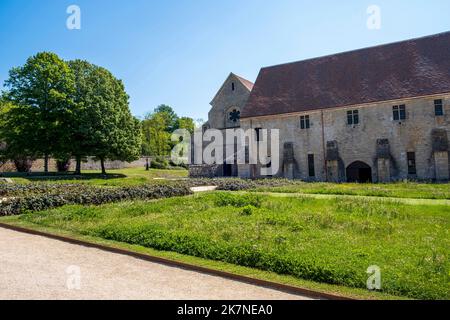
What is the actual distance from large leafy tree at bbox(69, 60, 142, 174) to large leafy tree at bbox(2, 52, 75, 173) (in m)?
1.50

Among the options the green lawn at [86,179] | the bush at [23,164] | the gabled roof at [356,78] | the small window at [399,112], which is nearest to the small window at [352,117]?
the gabled roof at [356,78]

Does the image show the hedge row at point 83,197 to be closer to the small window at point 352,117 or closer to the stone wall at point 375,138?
the stone wall at point 375,138

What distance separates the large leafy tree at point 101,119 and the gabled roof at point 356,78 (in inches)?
599

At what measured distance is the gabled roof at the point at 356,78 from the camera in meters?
30.5

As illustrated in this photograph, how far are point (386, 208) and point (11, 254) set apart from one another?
12.4 meters

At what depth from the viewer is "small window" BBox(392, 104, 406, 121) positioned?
30.7m

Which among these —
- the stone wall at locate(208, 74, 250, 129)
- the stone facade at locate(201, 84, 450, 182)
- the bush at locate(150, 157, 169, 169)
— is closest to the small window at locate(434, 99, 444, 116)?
the stone facade at locate(201, 84, 450, 182)

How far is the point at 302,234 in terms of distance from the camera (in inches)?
349

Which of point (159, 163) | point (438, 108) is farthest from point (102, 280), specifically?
point (159, 163)

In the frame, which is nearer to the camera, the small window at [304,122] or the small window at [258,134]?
the small window at [304,122]

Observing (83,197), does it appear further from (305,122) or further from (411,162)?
(411,162)

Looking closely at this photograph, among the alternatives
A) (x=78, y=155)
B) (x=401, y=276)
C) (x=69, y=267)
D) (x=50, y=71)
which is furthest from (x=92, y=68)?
(x=401, y=276)

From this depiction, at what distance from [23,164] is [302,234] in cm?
4637
